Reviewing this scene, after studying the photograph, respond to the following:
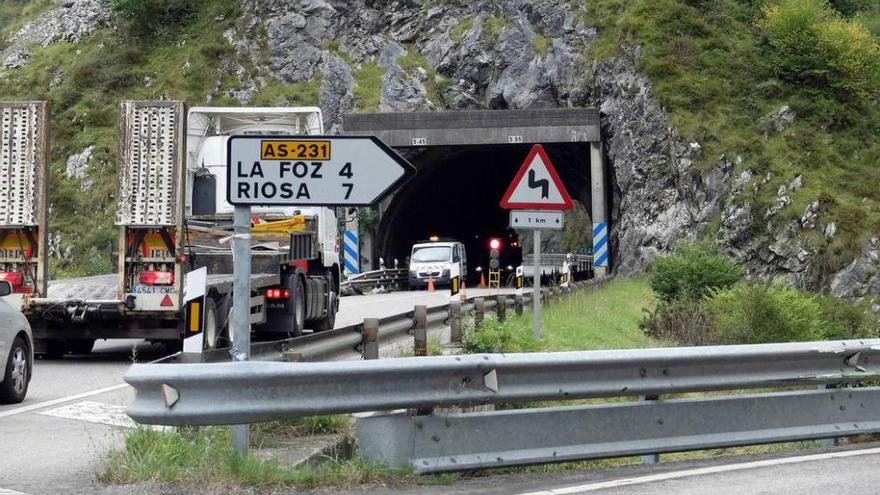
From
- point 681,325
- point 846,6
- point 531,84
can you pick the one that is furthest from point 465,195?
point 681,325

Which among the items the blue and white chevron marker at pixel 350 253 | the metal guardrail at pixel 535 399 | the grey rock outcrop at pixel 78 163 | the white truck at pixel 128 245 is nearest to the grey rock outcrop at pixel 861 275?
the blue and white chevron marker at pixel 350 253

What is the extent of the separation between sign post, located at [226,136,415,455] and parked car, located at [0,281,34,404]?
4950mm

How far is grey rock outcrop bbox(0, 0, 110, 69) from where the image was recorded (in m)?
57.4

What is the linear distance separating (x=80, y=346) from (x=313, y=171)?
11780mm

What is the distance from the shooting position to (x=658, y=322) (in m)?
19.9

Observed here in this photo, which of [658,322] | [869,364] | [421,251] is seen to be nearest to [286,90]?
[421,251]

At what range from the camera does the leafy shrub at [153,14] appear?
182 feet

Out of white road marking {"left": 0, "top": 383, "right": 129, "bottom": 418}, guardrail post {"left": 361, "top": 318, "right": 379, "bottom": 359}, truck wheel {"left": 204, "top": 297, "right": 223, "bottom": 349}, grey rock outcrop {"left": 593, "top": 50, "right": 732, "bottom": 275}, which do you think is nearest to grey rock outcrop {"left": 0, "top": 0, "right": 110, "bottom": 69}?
grey rock outcrop {"left": 593, "top": 50, "right": 732, "bottom": 275}

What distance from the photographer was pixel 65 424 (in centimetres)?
1077

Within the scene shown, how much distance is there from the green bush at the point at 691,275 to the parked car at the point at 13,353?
14054mm

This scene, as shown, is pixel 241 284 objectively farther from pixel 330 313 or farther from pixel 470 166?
pixel 470 166

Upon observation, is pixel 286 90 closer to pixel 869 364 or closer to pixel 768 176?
pixel 768 176

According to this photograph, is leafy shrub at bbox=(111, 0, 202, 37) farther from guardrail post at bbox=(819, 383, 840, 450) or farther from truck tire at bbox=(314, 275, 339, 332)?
guardrail post at bbox=(819, 383, 840, 450)

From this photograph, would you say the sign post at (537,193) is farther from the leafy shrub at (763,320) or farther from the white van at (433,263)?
the white van at (433,263)
